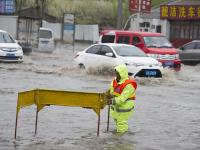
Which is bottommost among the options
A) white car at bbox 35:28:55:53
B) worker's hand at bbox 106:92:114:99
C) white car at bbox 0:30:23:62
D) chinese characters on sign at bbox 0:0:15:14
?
white car at bbox 35:28:55:53

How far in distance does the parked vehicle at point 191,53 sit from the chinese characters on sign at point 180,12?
1719 centimetres

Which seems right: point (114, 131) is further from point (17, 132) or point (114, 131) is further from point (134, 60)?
point (134, 60)

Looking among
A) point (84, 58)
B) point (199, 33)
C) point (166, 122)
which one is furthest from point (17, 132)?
point (199, 33)

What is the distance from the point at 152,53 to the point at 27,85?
7.48 meters

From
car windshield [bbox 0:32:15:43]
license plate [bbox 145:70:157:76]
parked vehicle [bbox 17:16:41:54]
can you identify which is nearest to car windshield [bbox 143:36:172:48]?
license plate [bbox 145:70:157:76]

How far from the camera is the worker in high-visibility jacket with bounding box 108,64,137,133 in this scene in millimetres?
10680

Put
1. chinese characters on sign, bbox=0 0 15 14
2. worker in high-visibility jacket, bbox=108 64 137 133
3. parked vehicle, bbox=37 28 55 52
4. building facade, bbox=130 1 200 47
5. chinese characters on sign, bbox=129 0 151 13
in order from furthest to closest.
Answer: building facade, bbox=130 1 200 47, chinese characters on sign, bbox=0 0 15 14, chinese characters on sign, bbox=129 0 151 13, parked vehicle, bbox=37 28 55 52, worker in high-visibility jacket, bbox=108 64 137 133

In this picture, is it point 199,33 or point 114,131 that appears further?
point 199,33

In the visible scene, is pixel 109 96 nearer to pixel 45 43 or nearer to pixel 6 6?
pixel 45 43

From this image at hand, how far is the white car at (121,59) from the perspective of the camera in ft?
70.6

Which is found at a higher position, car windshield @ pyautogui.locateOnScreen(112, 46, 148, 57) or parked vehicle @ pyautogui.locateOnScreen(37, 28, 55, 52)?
car windshield @ pyautogui.locateOnScreen(112, 46, 148, 57)

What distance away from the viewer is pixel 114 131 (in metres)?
11.2

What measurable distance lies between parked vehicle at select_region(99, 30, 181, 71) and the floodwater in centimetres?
372

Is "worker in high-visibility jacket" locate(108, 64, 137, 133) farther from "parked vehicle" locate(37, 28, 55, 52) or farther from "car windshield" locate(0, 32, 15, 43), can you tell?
"parked vehicle" locate(37, 28, 55, 52)
